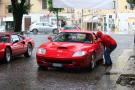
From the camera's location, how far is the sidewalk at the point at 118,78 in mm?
11216

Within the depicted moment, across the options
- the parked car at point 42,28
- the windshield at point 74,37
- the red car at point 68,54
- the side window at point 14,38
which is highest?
the windshield at point 74,37

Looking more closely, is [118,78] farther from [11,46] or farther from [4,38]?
[4,38]

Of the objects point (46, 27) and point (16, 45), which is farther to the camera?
point (46, 27)

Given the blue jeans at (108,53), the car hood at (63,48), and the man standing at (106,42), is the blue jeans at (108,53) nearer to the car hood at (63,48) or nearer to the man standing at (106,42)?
the man standing at (106,42)

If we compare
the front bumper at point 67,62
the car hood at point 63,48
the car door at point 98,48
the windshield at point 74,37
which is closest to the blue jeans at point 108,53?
the car door at point 98,48

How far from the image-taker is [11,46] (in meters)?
16.7

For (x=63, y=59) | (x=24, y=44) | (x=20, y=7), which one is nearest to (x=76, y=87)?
(x=63, y=59)

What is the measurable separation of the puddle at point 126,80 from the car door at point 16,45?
5.73 meters

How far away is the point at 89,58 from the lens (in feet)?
46.5

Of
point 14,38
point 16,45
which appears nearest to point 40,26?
point 14,38

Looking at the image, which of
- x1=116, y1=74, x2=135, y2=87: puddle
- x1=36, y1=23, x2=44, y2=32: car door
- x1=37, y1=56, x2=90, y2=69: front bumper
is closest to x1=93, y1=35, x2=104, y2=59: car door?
x1=37, y1=56, x2=90, y2=69: front bumper

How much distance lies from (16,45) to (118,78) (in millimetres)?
6062

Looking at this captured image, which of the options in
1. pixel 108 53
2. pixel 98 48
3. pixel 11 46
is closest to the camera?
pixel 98 48

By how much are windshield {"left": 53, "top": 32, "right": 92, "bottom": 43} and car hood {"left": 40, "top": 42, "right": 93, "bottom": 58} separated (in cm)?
62
